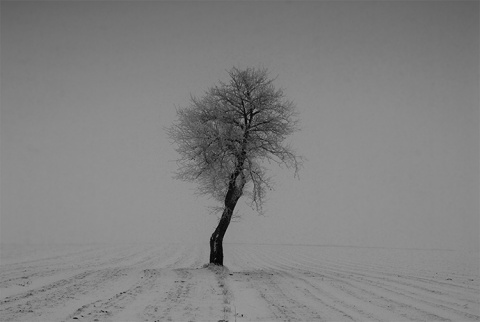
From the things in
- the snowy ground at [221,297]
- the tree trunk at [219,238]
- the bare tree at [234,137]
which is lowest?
the snowy ground at [221,297]

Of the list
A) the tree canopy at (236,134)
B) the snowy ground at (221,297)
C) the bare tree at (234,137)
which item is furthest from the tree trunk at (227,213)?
the snowy ground at (221,297)

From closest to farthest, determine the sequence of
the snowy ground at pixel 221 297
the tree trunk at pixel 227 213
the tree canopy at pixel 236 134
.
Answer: the snowy ground at pixel 221 297 → the tree canopy at pixel 236 134 → the tree trunk at pixel 227 213

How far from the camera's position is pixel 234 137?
16844 millimetres

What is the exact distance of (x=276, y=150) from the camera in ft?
57.6

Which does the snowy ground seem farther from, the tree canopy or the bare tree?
the tree canopy

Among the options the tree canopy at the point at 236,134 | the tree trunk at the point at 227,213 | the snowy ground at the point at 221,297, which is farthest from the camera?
the tree trunk at the point at 227,213

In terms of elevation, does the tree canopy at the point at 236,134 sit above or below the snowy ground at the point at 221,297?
above

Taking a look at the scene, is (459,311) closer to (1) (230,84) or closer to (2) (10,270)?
(1) (230,84)

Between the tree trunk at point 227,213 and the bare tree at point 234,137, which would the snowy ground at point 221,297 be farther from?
the bare tree at point 234,137

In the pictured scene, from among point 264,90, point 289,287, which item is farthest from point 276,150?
point 289,287

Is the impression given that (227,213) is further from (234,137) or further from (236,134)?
(236,134)

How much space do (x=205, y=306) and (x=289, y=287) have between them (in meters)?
4.41

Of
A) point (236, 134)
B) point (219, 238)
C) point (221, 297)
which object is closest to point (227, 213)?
point (219, 238)

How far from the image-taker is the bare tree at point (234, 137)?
1667cm
